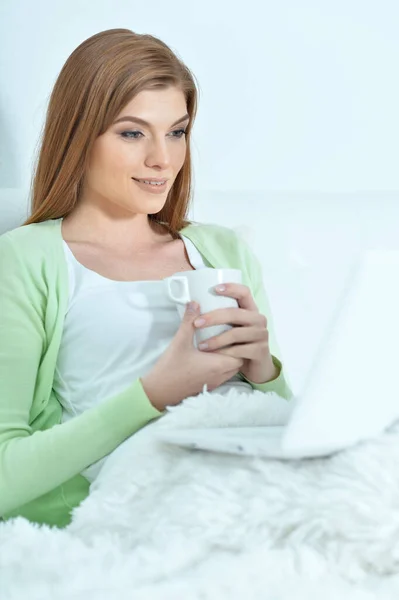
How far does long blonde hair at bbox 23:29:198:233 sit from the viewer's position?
140 centimetres

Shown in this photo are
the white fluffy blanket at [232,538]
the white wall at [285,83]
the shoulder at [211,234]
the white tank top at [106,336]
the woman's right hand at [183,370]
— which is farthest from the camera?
the white wall at [285,83]

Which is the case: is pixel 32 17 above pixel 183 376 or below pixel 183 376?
above

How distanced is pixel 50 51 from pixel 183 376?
860 millimetres

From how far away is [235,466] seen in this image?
3.07 ft

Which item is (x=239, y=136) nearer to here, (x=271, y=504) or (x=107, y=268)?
(x=107, y=268)

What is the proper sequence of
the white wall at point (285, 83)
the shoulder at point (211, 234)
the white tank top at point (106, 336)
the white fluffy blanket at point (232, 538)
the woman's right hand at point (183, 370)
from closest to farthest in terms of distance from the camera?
1. the white fluffy blanket at point (232, 538)
2. the woman's right hand at point (183, 370)
3. the white tank top at point (106, 336)
4. the shoulder at point (211, 234)
5. the white wall at point (285, 83)

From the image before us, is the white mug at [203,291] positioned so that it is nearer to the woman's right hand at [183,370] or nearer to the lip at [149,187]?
the woman's right hand at [183,370]

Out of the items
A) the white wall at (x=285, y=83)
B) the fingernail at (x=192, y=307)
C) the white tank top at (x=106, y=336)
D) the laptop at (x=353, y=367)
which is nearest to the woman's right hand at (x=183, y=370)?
the fingernail at (x=192, y=307)

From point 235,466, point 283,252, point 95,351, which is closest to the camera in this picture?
point 235,466

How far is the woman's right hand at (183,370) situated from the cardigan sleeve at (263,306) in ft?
0.66

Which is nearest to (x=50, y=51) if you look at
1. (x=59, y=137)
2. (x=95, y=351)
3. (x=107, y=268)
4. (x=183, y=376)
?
(x=59, y=137)

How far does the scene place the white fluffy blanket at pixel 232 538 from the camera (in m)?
0.79

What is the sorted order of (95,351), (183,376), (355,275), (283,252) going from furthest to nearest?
(283,252) < (95,351) < (183,376) < (355,275)

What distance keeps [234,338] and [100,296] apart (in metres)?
0.26
